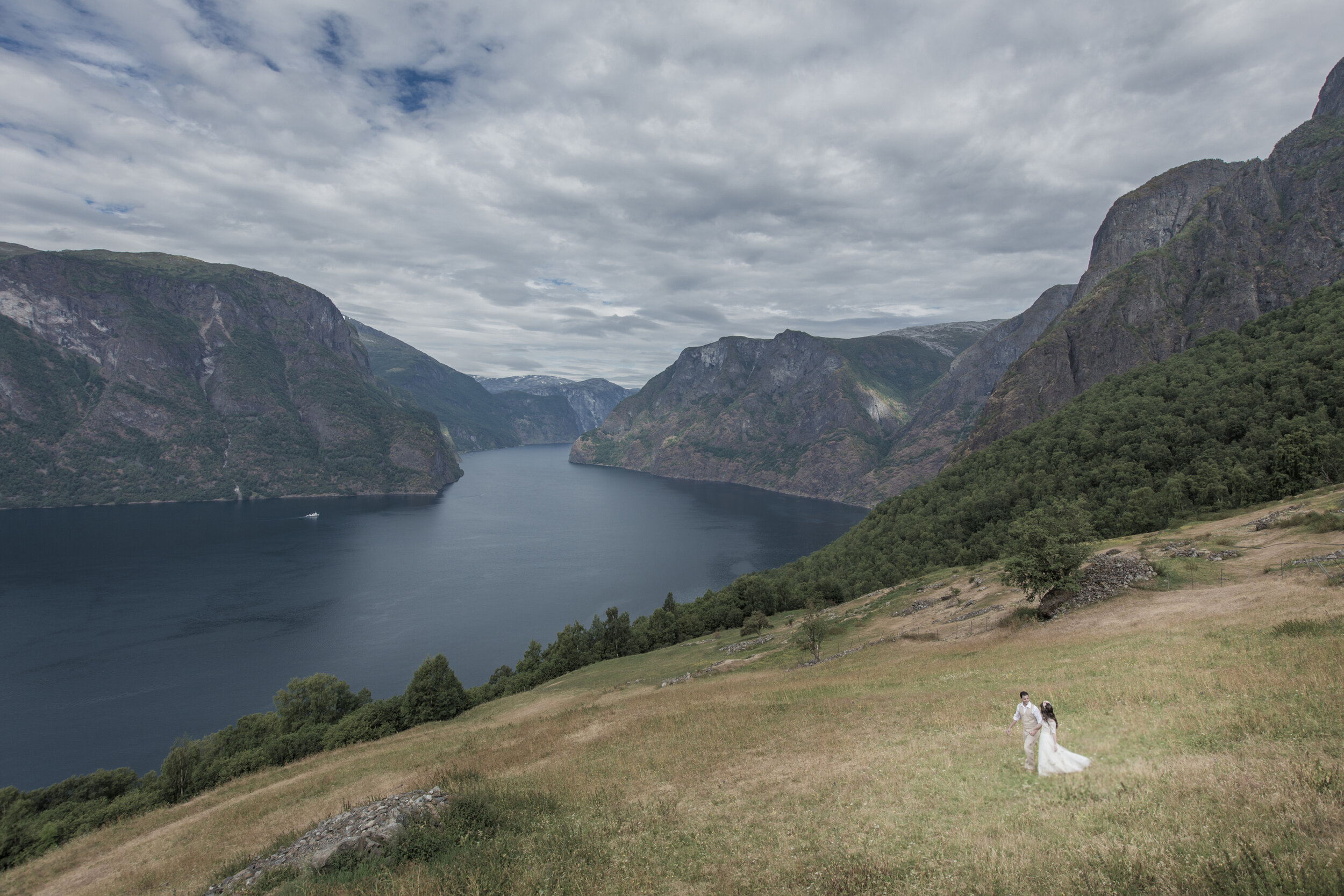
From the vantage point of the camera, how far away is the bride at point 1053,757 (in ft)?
42.2

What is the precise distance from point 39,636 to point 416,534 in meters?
96.1

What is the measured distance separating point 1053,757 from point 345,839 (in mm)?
17470

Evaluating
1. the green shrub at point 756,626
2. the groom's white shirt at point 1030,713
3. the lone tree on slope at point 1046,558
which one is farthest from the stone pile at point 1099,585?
the green shrub at point 756,626

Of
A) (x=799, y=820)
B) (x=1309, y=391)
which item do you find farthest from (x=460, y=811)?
(x=1309, y=391)

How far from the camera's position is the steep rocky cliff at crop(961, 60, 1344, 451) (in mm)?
164625

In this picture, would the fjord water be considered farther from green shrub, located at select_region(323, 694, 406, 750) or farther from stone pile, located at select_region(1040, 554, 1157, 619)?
stone pile, located at select_region(1040, 554, 1157, 619)

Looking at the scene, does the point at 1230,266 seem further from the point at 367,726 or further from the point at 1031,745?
the point at 367,726

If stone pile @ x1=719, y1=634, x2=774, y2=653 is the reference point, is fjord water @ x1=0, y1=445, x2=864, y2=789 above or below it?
below

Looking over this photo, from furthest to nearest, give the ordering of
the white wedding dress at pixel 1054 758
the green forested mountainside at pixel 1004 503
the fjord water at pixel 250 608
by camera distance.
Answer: the fjord water at pixel 250 608 < the green forested mountainside at pixel 1004 503 < the white wedding dress at pixel 1054 758

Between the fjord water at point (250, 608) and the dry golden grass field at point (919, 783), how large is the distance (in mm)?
58478

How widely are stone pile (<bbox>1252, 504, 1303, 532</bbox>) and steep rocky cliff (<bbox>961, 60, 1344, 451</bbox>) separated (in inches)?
6497

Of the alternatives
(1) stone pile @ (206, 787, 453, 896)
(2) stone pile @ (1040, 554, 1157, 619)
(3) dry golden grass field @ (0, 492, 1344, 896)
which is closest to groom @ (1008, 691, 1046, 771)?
(3) dry golden grass field @ (0, 492, 1344, 896)

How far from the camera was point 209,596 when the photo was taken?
120m

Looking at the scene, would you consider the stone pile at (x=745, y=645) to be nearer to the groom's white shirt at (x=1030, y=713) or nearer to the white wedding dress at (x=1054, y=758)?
the groom's white shirt at (x=1030, y=713)
